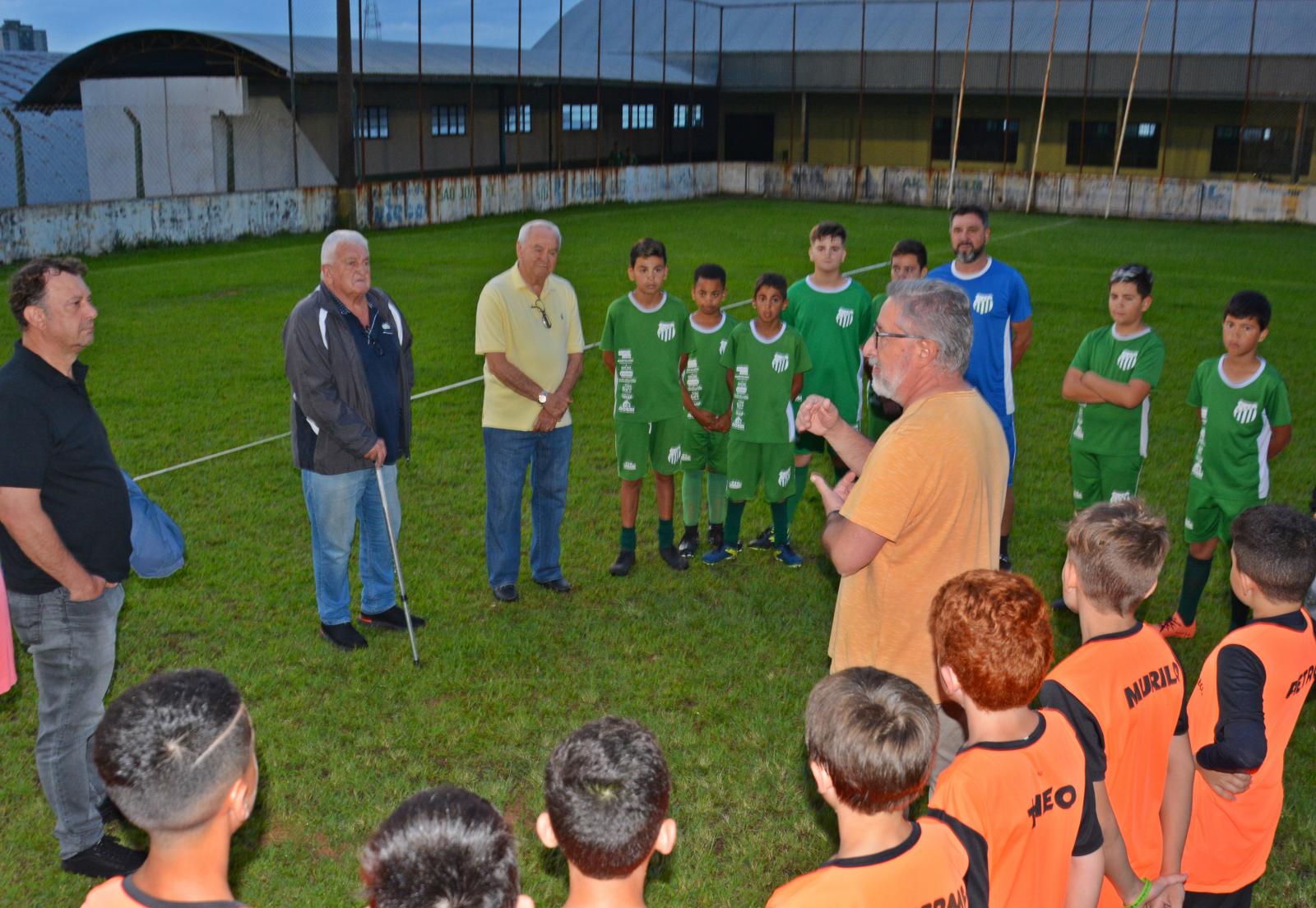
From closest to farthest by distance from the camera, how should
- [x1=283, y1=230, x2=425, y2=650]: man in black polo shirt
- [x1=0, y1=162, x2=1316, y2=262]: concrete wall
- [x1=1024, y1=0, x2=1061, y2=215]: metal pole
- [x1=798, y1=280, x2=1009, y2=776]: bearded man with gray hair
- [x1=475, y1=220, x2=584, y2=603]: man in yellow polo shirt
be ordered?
[x1=798, y1=280, x2=1009, y2=776]: bearded man with gray hair, [x1=283, y1=230, x2=425, y2=650]: man in black polo shirt, [x1=475, y1=220, x2=584, y2=603]: man in yellow polo shirt, [x1=0, y1=162, x2=1316, y2=262]: concrete wall, [x1=1024, y1=0, x2=1061, y2=215]: metal pole

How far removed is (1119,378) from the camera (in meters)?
7.00

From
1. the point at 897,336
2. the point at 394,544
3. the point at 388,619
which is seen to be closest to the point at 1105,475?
the point at 897,336

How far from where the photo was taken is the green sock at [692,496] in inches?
327

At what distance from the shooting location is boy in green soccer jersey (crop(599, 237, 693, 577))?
25.1 ft

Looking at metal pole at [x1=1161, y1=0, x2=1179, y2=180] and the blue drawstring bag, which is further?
metal pole at [x1=1161, y1=0, x2=1179, y2=180]

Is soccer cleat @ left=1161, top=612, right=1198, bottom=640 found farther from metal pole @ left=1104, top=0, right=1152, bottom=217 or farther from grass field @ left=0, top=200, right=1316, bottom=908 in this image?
metal pole @ left=1104, top=0, right=1152, bottom=217

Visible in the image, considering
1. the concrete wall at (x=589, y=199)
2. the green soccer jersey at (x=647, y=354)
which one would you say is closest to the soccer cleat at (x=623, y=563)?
the green soccer jersey at (x=647, y=354)

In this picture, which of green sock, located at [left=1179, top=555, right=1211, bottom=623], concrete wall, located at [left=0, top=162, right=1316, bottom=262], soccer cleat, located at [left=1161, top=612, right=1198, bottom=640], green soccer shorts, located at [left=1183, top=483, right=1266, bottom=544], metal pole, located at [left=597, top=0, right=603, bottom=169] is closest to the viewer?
green soccer shorts, located at [left=1183, top=483, right=1266, bottom=544]

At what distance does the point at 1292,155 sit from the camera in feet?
115

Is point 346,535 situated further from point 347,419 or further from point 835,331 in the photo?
point 835,331

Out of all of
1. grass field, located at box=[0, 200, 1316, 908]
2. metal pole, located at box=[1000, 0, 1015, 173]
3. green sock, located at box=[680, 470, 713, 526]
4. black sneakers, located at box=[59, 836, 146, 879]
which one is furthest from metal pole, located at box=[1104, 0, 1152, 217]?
black sneakers, located at box=[59, 836, 146, 879]

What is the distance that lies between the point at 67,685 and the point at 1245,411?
6128 mm

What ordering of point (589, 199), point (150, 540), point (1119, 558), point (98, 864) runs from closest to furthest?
point (1119, 558), point (98, 864), point (150, 540), point (589, 199)

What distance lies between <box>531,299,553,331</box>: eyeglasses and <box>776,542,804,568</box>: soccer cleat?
94.4 inches
